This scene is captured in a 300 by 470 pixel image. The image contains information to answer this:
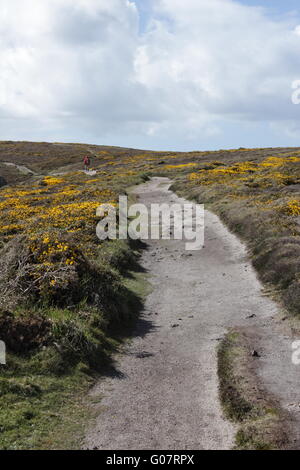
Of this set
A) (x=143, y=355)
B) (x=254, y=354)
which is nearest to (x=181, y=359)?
(x=143, y=355)

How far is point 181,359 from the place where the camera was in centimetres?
1225

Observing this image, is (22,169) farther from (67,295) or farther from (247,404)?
(247,404)

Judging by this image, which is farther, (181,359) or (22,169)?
(22,169)

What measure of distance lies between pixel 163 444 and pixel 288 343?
228 inches

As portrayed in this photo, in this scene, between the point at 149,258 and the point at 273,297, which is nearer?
the point at 273,297

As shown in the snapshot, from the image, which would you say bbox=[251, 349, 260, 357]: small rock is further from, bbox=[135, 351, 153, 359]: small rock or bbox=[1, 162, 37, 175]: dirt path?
bbox=[1, 162, 37, 175]: dirt path

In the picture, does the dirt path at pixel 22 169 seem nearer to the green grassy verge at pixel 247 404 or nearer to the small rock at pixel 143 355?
the small rock at pixel 143 355

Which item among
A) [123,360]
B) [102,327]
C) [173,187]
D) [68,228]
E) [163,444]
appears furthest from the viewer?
[173,187]

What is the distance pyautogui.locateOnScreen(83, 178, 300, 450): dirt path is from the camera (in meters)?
8.68

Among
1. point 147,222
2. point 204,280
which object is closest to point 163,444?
point 204,280

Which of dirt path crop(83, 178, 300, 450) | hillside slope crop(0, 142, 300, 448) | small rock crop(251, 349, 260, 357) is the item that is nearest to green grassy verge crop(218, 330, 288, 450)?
small rock crop(251, 349, 260, 357)

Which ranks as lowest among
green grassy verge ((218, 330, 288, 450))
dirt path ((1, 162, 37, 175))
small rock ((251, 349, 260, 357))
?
green grassy verge ((218, 330, 288, 450))

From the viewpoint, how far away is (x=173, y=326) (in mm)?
14852

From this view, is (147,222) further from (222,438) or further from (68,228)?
(222,438)
